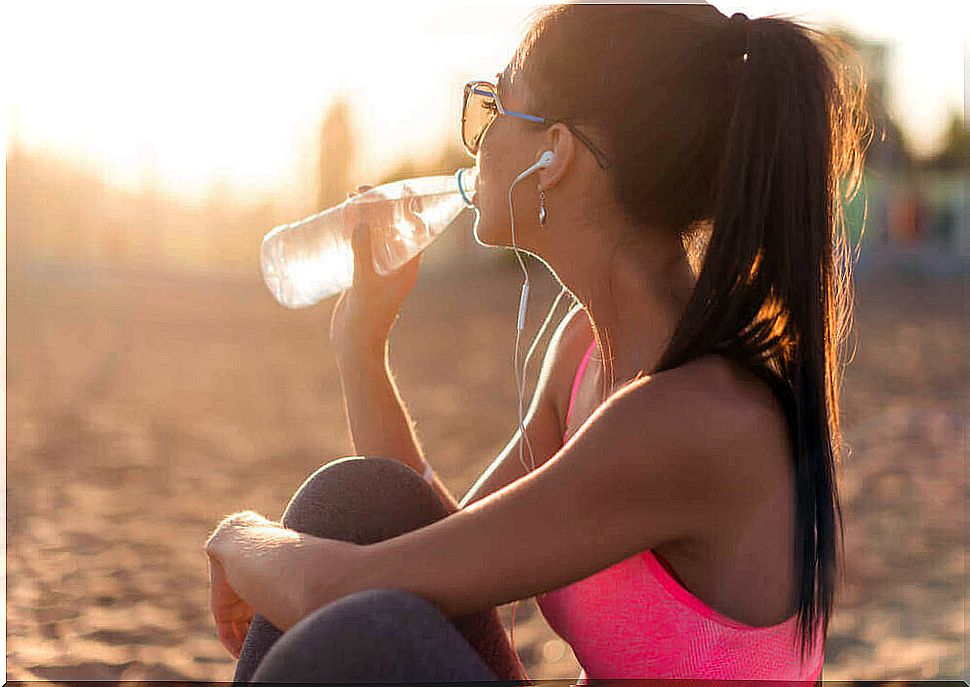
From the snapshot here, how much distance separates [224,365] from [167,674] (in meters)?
9.33

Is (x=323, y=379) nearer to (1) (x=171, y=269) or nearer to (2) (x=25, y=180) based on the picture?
(2) (x=25, y=180)

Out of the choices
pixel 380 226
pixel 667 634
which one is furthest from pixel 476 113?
pixel 667 634

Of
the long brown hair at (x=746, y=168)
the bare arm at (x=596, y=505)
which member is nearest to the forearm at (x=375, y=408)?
the long brown hair at (x=746, y=168)

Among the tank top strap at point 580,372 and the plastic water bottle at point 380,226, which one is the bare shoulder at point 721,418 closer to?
the tank top strap at point 580,372

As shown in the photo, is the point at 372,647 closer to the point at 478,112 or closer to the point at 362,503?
the point at 362,503

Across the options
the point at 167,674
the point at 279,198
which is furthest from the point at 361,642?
the point at 279,198

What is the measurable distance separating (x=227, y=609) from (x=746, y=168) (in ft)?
4.00

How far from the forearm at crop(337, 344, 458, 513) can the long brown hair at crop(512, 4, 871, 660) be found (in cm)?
84

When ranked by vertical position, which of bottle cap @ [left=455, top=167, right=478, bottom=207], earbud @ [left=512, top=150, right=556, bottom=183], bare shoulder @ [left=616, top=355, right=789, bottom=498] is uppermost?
earbud @ [left=512, top=150, right=556, bottom=183]

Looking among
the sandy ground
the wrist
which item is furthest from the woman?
the sandy ground

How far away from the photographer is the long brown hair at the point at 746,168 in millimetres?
1814

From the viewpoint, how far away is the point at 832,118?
191 cm

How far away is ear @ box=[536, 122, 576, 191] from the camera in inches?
80.0

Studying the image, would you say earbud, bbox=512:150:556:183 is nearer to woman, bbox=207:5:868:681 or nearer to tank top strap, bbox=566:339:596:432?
woman, bbox=207:5:868:681
